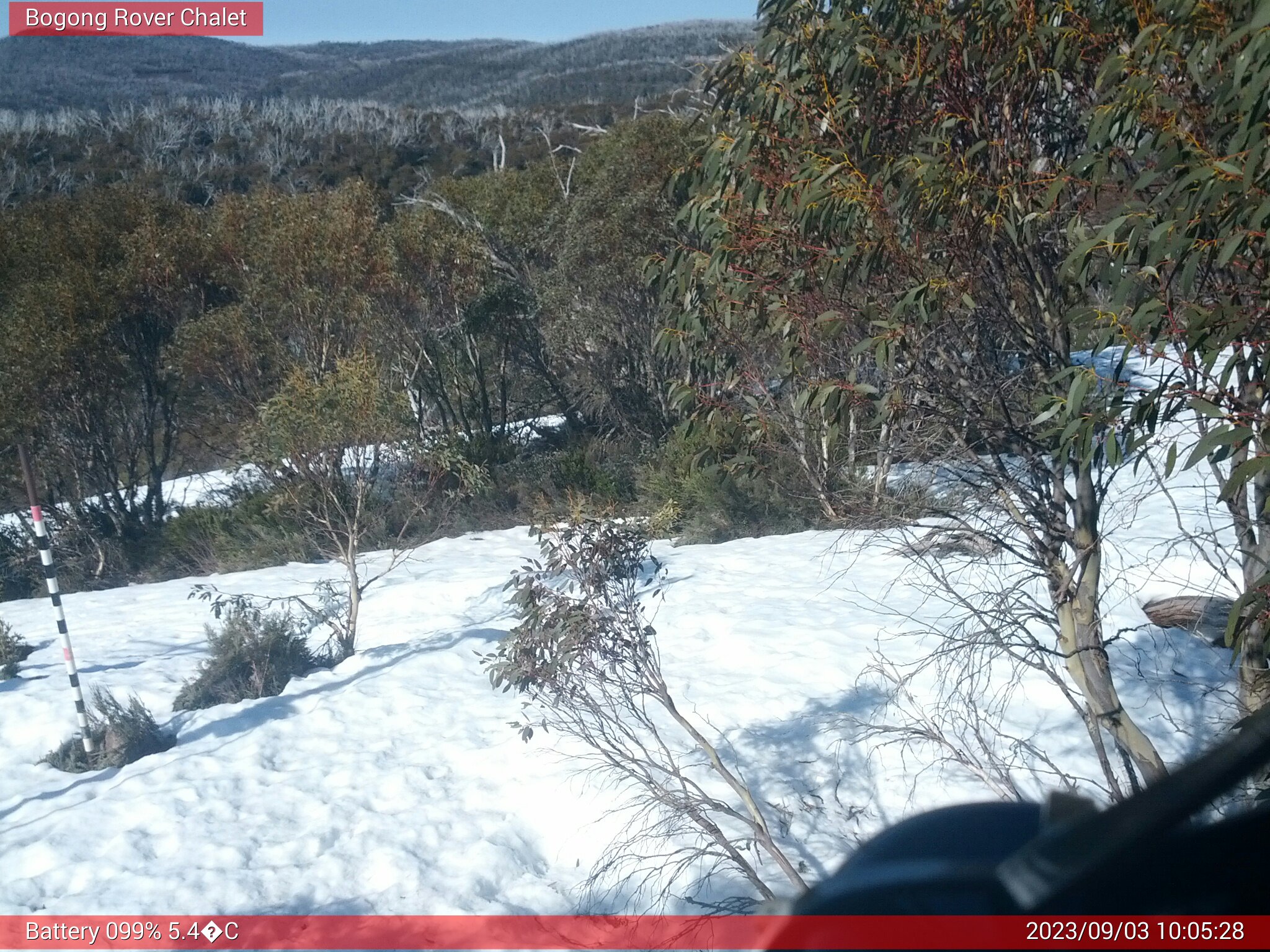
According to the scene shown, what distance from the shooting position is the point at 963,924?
1.15 metres

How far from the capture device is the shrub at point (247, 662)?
7.12 m

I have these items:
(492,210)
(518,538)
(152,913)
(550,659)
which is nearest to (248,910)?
(152,913)

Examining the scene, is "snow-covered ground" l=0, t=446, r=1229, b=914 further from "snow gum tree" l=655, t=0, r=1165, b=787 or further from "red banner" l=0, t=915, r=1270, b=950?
"snow gum tree" l=655, t=0, r=1165, b=787

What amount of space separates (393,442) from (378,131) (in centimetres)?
2952

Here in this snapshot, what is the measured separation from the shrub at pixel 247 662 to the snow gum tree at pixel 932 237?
14.2ft

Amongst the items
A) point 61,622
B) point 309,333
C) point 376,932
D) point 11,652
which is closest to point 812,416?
point 376,932

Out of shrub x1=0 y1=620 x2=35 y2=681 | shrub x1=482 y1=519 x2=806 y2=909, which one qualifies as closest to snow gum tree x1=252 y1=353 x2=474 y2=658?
shrub x1=0 y1=620 x2=35 y2=681

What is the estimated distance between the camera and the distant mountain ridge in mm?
37312

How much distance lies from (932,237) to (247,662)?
5706mm

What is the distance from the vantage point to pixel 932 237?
13.5 feet

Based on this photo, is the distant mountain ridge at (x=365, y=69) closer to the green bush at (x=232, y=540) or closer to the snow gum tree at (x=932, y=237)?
the green bush at (x=232, y=540)

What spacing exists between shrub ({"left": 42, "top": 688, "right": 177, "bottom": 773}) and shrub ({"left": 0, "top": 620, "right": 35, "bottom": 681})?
5.82 ft

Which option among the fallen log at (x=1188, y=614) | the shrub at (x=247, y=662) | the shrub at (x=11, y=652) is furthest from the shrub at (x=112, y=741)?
the fallen log at (x=1188, y=614)

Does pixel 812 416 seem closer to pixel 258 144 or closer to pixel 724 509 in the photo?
pixel 724 509
